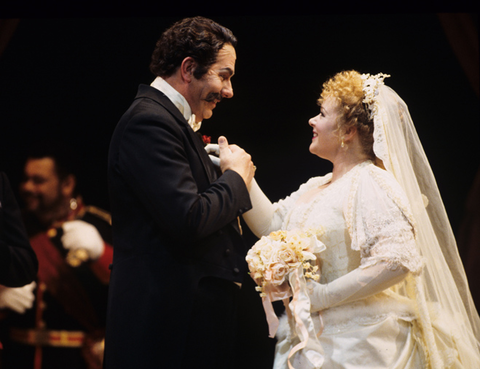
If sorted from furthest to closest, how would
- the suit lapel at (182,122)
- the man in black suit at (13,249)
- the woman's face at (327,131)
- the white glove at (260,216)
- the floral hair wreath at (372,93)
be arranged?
the man in black suit at (13,249) → the white glove at (260,216) → the woman's face at (327,131) → the floral hair wreath at (372,93) → the suit lapel at (182,122)

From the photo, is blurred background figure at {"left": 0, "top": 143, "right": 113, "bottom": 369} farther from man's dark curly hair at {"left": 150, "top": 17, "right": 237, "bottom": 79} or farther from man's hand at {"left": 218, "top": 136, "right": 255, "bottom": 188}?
man's hand at {"left": 218, "top": 136, "right": 255, "bottom": 188}

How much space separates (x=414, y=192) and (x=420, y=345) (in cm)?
61

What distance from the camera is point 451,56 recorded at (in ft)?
10.2

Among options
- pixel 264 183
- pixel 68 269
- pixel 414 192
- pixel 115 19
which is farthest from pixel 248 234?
pixel 115 19

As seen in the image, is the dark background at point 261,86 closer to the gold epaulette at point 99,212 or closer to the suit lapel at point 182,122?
the gold epaulette at point 99,212

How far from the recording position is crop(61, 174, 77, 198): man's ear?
3191 millimetres

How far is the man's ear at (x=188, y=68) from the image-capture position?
198cm

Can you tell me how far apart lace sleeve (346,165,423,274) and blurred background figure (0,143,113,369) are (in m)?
1.84

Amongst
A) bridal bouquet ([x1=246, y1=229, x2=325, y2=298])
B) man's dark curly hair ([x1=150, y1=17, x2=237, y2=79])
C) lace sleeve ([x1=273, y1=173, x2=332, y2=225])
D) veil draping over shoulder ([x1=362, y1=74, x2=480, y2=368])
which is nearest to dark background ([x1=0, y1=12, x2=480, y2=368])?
lace sleeve ([x1=273, y1=173, x2=332, y2=225])

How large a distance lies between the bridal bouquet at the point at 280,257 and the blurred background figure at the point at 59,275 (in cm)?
160

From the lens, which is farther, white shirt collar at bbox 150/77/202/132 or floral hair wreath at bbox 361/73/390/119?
floral hair wreath at bbox 361/73/390/119

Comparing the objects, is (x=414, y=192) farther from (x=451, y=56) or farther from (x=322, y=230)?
(x=451, y=56)

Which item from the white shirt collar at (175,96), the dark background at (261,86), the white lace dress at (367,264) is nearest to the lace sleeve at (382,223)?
the white lace dress at (367,264)

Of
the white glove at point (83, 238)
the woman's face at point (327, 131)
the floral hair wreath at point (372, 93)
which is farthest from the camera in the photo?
the white glove at point (83, 238)
